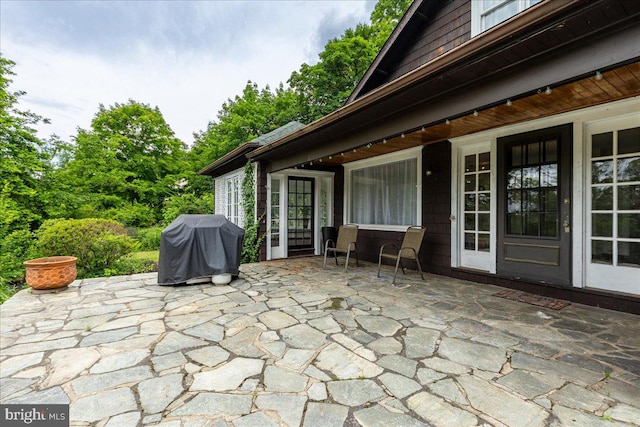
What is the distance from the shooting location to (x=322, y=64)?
45.9ft

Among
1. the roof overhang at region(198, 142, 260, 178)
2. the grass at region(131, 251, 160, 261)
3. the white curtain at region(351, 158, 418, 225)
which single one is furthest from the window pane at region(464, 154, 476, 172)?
the grass at region(131, 251, 160, 261)

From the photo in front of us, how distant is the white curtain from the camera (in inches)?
217

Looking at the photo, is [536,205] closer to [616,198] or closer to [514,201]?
[514,201]

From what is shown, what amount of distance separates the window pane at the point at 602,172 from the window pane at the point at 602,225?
16.3 inches

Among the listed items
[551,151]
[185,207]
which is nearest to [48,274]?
[551,151]

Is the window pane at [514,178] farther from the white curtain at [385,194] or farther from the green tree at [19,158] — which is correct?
the green tree at [19,158]

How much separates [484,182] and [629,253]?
1804 millimetres

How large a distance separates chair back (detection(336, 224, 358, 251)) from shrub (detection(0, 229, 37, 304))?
5.81m

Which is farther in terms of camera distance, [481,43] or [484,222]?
[484,222]

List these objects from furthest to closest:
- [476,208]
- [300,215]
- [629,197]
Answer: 1. [300,215]
2. [476,208]
3. [629,197]

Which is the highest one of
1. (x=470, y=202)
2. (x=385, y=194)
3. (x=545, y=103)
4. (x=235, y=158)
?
(x=235, y=158)

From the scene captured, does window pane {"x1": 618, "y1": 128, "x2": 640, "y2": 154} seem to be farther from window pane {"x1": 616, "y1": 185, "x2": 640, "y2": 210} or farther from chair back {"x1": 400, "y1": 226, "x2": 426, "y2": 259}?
chair back {"x1": 400, "y1": 226, "x2": 426, "y2": 259}

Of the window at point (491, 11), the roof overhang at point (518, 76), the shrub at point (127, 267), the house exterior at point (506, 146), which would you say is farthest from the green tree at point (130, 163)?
the window at point (491, 11)

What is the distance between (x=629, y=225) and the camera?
3.13m
